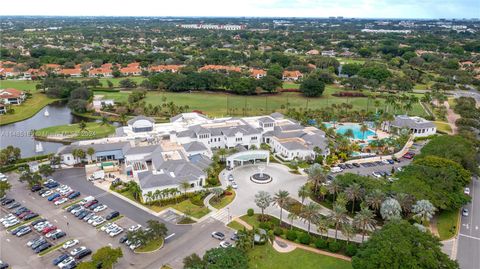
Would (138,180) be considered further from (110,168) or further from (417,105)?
(417,105)

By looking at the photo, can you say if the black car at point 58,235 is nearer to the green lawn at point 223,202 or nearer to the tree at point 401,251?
the green lawn at point 223,202

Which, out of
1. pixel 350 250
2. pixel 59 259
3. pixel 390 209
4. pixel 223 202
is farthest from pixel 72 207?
pixel 390 209

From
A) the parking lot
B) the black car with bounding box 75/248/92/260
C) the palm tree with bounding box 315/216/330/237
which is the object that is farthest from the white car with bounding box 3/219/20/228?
the palm tree with bounding box 315/216/330/237

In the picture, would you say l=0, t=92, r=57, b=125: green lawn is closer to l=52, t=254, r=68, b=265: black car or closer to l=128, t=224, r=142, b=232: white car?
l=128, t=224, r=142, b=232: white car

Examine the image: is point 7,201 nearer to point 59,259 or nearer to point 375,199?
point 59,259

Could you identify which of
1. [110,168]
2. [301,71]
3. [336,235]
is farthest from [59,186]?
[301,71]
